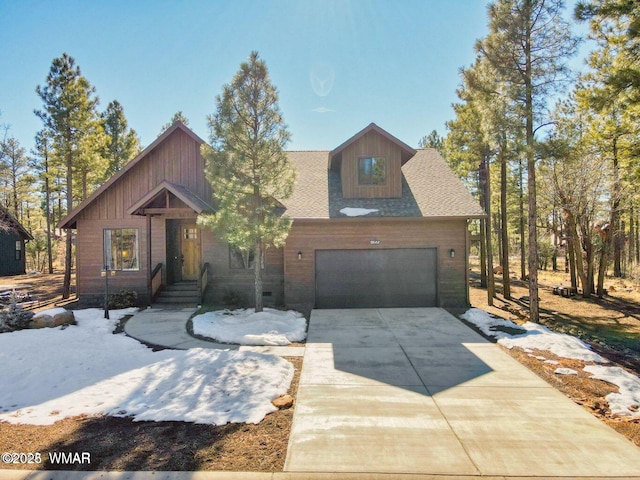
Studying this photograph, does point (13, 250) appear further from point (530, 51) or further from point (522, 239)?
point (522, 239)

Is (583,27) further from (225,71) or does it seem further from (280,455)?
(280,455)

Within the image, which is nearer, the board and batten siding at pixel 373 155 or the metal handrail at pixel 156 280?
the metal handrail at pixel 156 280

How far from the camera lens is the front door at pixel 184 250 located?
45.0 ft

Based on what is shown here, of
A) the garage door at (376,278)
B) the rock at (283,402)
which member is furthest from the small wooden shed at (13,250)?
the rock at (283,402)

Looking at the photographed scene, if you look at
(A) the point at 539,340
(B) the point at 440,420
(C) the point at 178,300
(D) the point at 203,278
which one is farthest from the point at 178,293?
(A) the point at 539,340

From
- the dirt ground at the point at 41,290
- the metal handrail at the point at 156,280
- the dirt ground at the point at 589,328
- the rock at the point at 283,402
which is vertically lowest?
the dirt ground at the point at 589,328

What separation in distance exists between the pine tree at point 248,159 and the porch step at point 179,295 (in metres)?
3.50

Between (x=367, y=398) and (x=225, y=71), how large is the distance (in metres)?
9.61

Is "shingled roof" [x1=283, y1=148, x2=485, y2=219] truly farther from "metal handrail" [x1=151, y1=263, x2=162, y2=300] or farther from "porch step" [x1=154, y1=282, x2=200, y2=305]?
"metal handrail" [x1=151, y1=263, x2=162, y2=300]

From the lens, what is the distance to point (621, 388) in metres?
5.65

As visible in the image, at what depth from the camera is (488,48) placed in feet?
33.3

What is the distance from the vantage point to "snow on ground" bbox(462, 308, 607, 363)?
728 cm

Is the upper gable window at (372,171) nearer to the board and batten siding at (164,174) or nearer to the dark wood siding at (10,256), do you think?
the board and batten siding at (164,174)

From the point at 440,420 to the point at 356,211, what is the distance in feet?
27.9
